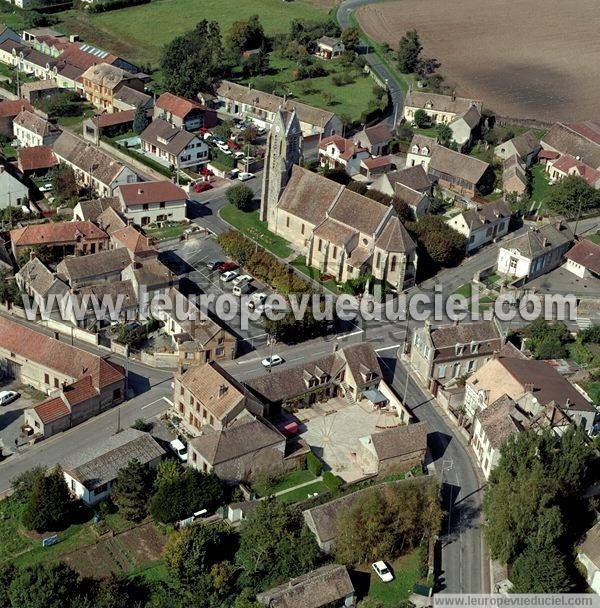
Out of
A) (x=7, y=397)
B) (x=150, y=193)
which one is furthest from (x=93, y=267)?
(x=7, y=397)

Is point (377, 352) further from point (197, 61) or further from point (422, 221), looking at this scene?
point (197, 61)

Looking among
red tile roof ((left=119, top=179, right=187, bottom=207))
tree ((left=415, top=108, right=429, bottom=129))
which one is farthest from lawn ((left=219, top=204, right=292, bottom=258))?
tree ((left=415, top=108, right=429, bottom=129))

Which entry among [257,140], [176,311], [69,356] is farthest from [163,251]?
[257,140]

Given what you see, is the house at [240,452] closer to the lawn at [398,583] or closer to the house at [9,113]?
the lawn at [398,583]

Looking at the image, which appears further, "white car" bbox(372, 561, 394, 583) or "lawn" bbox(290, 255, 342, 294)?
"lawn" bbox(290, 255, 342, 294)

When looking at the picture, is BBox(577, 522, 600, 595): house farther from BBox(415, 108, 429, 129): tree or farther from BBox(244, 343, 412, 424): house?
BBox(415, 108, 429, 129): tree

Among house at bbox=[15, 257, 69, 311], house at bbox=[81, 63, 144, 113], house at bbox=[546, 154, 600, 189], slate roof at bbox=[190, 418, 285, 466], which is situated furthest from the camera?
house at bbox=[81, 63, 144, 113]
